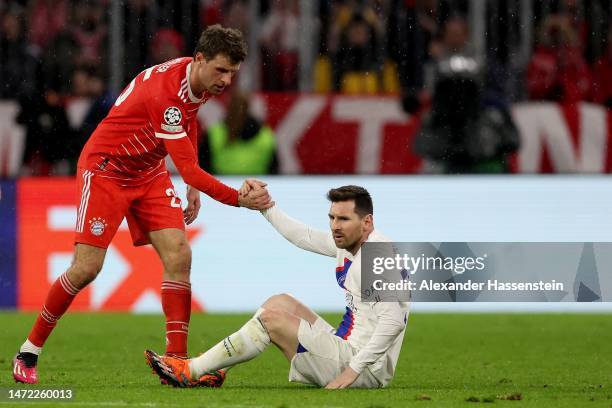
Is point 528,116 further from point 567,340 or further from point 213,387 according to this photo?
point 213,387

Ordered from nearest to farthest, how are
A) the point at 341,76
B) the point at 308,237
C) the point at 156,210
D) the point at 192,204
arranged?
the point at 308,237 < the point at 156,210 < the point at 192,204 < the point at 341,76

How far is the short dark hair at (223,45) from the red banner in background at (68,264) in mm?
5067

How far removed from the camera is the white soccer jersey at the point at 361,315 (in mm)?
7680

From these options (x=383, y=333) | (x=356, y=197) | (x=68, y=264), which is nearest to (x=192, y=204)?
(x=356, y=197)

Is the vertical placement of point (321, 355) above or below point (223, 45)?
below

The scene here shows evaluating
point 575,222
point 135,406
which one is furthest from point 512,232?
point 135,406

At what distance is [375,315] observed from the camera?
7.87 metres

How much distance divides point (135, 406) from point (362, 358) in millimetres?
1277

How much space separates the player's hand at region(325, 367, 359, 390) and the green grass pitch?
54 millimetres

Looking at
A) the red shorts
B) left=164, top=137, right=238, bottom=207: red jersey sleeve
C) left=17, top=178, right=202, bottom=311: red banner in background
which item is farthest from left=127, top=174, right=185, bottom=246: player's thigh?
left=17, top=178, right=202, bottom=311: red banner in background

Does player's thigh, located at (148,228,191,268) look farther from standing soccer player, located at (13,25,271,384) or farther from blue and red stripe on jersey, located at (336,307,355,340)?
blue and red stripe on jersey, located at (336,307,355,340)

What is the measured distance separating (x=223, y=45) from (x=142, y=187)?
1.13 meters

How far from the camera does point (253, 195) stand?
8359 mm

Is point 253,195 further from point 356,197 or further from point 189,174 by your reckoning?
point 356,197
